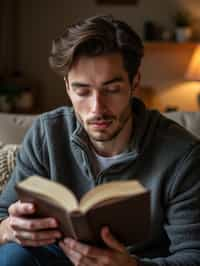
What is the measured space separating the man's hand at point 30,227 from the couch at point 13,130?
47 centimetres

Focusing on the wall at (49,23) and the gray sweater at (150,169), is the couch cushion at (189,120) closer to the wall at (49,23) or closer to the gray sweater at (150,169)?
the gray sweater at (150,169)

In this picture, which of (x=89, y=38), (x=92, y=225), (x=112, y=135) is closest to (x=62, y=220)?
(x=92, y=225)

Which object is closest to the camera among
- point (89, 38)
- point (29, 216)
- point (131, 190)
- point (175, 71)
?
point (131, 190)

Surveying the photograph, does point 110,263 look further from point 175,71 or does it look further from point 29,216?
point 175,71

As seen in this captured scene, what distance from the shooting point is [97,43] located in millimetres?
1192

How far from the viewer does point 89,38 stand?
1193mm

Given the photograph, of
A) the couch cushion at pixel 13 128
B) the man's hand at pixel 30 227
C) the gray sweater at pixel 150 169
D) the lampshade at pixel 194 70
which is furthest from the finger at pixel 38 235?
the lampshade at pixel 194 70

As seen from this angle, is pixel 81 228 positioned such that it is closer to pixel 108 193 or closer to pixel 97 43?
pixel 108 193

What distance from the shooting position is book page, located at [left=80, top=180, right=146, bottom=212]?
0.94 m

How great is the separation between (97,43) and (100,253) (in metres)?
0.49

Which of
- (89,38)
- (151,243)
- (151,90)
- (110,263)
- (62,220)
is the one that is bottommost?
(151,90)

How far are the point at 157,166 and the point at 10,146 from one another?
0.59 m

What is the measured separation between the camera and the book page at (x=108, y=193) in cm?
94

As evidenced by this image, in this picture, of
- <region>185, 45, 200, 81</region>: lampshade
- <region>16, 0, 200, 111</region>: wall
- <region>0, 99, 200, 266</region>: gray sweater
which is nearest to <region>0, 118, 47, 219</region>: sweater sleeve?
<region>0, 99, 200, 266</region>: gray sweater
